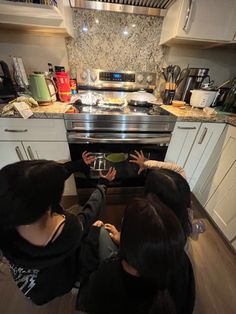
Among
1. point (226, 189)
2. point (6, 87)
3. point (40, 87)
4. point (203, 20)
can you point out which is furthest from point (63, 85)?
point (226, 189)

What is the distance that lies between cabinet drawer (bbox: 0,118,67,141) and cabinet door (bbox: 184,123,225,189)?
1020 mm

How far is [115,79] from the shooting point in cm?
145

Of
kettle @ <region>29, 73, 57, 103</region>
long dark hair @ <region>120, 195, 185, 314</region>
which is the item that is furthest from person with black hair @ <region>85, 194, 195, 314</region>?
kettle @ <region>29, 73, 57, 103</region>

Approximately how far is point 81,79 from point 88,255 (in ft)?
4.42

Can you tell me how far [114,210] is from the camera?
1416 mm

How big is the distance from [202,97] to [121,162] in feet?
2.74

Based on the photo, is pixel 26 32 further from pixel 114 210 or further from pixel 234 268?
pixel 234 268

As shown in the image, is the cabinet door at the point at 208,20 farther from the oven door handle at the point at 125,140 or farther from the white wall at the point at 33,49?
the white wall at the point at 33,49

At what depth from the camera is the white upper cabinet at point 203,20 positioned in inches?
41.3

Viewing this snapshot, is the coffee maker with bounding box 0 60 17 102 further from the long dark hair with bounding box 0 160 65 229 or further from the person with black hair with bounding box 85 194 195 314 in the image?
the person with black hair with bounding box 85 194 195 314

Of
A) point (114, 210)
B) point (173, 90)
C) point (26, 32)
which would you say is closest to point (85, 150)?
point (114, 210)

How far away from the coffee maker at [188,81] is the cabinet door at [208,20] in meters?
0.22

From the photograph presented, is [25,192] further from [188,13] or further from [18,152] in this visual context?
[188,13]

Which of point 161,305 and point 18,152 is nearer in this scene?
point 161,305
